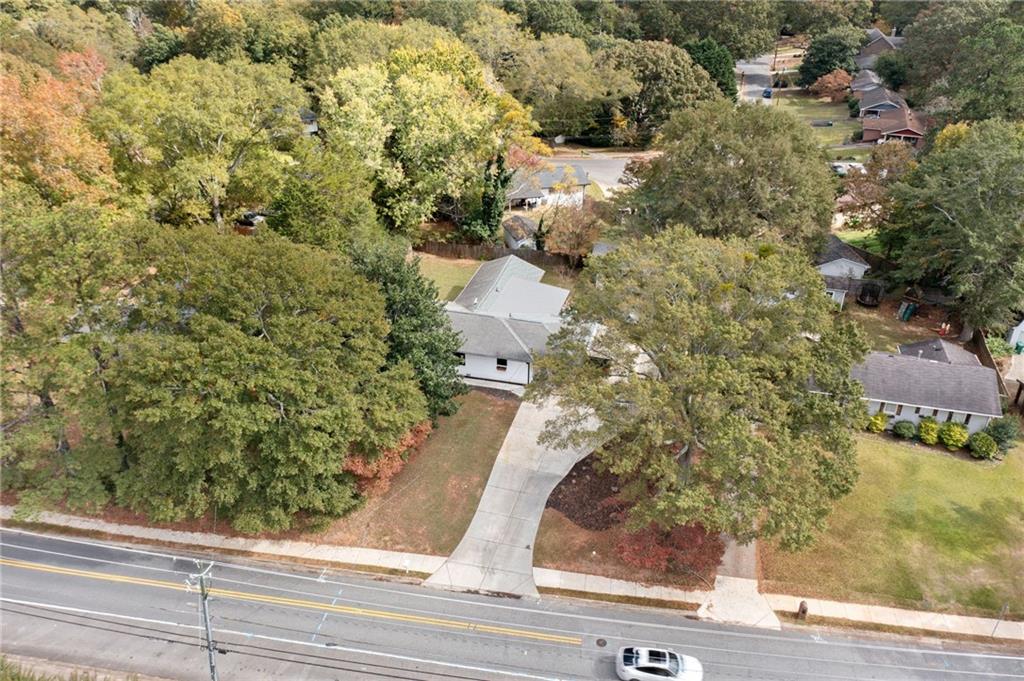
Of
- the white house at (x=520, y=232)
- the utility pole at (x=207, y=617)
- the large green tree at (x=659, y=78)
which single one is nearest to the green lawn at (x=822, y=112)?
the large green tree at (x=659, y=78)

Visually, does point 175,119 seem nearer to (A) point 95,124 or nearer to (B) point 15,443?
(A) point 95,124

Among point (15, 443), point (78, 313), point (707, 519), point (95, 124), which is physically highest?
point (95, 124)

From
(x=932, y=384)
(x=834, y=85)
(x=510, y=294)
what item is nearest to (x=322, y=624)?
(x=510, y=294)

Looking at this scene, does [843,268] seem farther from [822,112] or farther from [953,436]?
[822,112]

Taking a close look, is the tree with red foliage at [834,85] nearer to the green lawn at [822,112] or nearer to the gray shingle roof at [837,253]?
the green lawn at [822,112]

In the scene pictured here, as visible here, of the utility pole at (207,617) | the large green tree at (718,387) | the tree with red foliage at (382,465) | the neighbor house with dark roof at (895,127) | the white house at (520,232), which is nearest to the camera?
the utility pole at (207,617)

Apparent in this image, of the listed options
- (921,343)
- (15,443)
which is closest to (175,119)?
(15,443)
